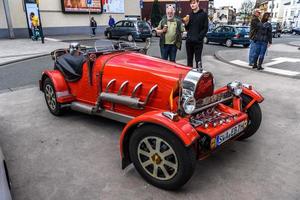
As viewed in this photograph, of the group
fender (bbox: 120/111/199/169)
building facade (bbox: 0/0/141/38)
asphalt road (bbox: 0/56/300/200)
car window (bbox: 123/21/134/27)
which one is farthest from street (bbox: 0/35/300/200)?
building facade (bbox: 0/0/141/38)

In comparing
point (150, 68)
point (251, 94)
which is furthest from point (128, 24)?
point (251, 94)

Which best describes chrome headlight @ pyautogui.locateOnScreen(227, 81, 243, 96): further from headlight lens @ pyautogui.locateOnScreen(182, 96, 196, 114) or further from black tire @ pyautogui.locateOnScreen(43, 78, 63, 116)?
black tire @ pyautogui.locateOnScreen(43, 78, 63, 116)

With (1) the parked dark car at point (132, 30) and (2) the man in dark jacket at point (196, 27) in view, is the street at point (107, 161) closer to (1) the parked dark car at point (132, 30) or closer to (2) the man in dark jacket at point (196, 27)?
(2) the man in dark jacket at point (196, 27)

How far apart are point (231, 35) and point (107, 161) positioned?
15.8m

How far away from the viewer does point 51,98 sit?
4.79 metres

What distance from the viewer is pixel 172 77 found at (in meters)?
3.28

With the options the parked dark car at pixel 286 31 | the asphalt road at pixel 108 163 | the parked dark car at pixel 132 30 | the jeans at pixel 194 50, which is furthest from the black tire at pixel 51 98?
the parked dark car at pixel 286 31

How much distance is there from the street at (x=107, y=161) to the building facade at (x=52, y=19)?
1741cm

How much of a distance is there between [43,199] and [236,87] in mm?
2594

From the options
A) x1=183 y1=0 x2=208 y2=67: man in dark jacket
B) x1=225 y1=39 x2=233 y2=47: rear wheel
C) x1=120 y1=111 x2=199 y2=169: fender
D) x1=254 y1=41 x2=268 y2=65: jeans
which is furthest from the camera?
x1=225 y1=39 x2=233 y2=47: rear wheel

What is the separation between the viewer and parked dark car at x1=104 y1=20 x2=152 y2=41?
62.0ft

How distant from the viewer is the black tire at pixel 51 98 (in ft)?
15.3

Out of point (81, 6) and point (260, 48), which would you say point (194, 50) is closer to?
point (260, 48)

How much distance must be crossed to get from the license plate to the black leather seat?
97.7 inches
